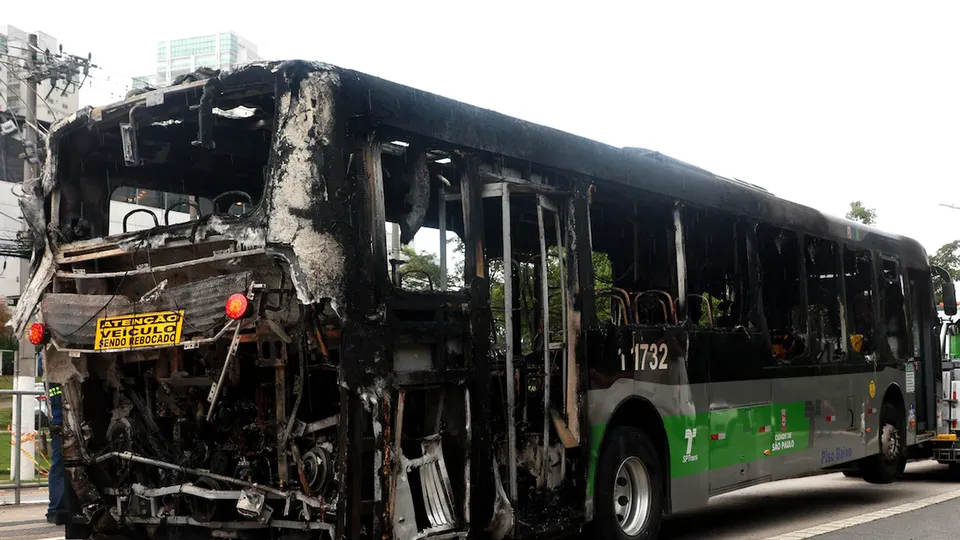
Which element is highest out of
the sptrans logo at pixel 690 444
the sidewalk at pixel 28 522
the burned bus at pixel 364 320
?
the burned bus at pixel 364 320

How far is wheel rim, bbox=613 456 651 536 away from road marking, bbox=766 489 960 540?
1.55 metres

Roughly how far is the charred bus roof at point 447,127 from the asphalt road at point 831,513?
300cm

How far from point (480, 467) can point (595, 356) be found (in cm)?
152

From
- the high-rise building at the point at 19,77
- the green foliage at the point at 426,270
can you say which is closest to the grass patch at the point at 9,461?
the high-rise building at the point at 19,77

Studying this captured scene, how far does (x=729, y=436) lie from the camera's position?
8.73 meters

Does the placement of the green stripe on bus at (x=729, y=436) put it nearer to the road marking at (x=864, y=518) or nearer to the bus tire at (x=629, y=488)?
the bus tire at (x=629, y=488)

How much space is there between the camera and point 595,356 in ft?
23.4

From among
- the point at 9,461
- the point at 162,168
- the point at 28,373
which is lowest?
the point at 9,461

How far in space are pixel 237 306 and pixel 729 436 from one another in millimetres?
5070

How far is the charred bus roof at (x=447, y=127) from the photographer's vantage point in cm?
545

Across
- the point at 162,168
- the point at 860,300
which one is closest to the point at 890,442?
the point at 860,300

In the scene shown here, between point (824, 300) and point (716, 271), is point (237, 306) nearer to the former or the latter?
point (716, 271)

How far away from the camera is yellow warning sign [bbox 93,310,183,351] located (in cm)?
575

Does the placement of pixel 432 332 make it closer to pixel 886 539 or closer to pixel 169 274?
pixel 169 274
